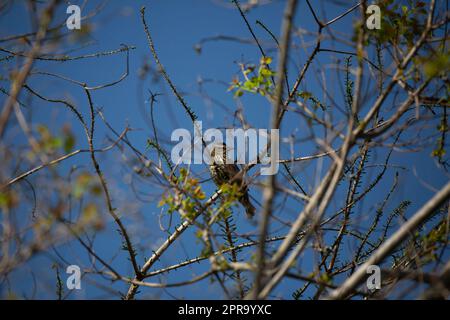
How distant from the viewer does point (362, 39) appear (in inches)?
93.5

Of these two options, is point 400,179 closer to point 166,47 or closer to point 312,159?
point 312,159

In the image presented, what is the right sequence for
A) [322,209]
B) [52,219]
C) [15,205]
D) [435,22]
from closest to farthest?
[52,219] < [15,205] < [322,209] < [435,22]

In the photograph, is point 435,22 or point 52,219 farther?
point 435,22

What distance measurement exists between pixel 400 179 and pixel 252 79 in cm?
137
